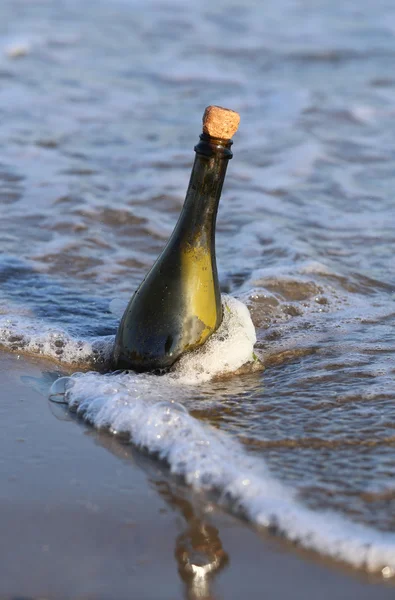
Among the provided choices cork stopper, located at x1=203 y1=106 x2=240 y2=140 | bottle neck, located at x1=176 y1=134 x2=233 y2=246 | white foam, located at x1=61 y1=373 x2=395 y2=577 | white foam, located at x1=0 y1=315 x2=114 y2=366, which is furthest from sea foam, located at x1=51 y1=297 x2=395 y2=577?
cork stopper, located at x1=203 y1=106 x2=240 y2=140

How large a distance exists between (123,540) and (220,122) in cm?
110

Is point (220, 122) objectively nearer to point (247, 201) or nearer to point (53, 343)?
point (53, 343)

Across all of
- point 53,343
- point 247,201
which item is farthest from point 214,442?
point 247,201

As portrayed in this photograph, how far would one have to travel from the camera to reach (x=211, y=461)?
2014mm

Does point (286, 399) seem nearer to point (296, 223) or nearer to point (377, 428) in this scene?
point (377, 428)

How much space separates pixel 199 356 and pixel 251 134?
3.81 metres

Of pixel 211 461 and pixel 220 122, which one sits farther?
pixel 220 122

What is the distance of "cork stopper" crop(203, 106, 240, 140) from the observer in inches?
85.7

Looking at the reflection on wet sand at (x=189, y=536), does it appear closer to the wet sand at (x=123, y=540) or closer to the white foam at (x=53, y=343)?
the wet sand at (x=123, y=540)

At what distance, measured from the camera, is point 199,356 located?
98.4 inches

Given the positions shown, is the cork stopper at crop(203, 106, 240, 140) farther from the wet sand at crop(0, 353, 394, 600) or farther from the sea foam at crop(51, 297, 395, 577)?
the wet sand at crop(0, 353, 394, 600)

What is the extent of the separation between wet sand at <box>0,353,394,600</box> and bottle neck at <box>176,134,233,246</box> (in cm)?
66

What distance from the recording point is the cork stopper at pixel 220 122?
85.7 inches

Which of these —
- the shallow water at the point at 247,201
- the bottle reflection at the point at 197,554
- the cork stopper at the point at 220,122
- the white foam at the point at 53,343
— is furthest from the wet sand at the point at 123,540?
the cork stopper at the point at 220,122
